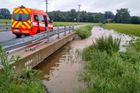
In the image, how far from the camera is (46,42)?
15508 mm

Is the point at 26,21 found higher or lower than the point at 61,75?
higher

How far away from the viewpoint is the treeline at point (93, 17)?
4141 inches

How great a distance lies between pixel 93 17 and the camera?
12731 cm

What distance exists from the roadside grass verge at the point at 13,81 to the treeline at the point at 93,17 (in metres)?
95.2

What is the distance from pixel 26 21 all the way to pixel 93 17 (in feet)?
365

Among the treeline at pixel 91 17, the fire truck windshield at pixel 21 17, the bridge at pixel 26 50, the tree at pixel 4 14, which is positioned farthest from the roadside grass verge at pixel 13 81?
the treeline at pixel 91 17

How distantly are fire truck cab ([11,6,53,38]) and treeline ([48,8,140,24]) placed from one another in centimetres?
8297

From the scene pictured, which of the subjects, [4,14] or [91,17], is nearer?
[4,14]

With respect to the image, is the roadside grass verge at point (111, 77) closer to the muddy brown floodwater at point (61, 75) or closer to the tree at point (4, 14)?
the muddy brown floodwater at point (61, 75)

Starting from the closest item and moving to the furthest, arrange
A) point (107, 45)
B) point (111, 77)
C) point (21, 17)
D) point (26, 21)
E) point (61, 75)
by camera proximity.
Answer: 1. point (111, 77)
2. point (61, 75)
3. point (107, 45)
4. point (26, 21)
5. point (21, 17)

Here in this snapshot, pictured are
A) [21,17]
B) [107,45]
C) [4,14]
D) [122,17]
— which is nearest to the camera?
[107,45]

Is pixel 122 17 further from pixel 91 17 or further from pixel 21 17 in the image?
pixel 21 17

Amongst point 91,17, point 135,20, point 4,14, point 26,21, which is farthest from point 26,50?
point 135,20

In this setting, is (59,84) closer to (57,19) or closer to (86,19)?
(57,19)
